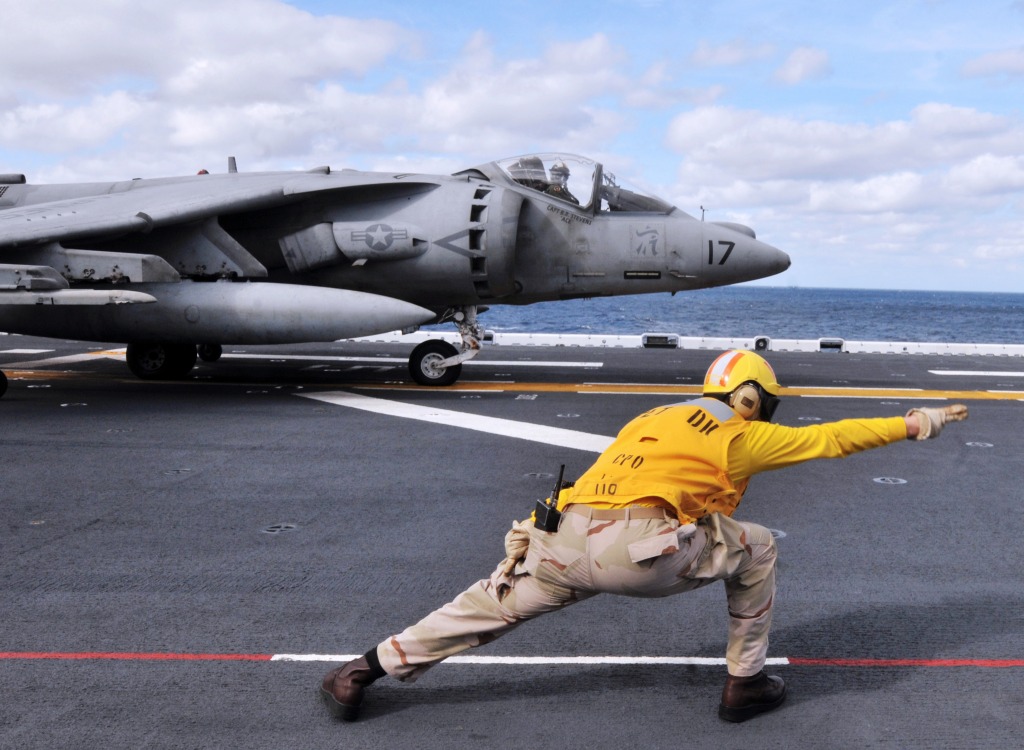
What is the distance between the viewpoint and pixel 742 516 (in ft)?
23.0

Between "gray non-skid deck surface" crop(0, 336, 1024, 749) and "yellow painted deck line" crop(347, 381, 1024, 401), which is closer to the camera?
"gray non-skid deck surface" crop(0, 336, 1024, 749)

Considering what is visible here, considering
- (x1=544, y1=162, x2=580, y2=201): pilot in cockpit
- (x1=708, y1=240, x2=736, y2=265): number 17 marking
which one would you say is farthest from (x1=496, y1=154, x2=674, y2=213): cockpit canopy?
(x1=708, y1=240, x2=736, y2=265): number 17 marking

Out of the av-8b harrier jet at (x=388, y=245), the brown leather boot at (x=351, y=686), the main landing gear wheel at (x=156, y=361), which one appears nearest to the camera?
the brown leather boot at (x=351, y=686)

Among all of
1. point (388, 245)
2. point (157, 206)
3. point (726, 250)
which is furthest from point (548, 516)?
A: point (157, 206)

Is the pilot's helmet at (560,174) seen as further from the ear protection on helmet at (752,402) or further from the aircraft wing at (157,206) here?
the ear protection on helmet at (752,402)

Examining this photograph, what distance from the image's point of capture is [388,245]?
1347 cm

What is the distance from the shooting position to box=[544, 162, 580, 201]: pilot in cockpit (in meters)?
13.8

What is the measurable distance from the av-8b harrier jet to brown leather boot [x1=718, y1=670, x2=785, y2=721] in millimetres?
9344

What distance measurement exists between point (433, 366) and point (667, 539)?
10.8 meters

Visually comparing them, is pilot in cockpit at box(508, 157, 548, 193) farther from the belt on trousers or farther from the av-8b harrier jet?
the belt on trousers

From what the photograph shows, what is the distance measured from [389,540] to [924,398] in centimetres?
984

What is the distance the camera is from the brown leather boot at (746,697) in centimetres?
380

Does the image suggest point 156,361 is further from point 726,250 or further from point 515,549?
point 515,549

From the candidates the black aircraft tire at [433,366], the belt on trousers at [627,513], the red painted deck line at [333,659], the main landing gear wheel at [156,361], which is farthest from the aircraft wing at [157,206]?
the belt on trousers at [627,513]
